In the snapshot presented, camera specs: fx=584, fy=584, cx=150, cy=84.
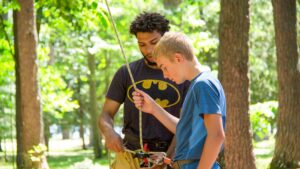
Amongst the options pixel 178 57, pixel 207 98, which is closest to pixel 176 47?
pixel 178 57

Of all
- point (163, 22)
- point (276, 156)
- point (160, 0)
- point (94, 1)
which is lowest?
point (276, 156)

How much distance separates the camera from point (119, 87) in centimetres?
383

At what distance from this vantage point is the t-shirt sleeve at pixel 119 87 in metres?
3.82

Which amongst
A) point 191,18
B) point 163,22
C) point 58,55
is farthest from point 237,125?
point 58,55

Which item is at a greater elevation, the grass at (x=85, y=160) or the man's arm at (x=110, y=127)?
the man's arm at (x=110, y=127)

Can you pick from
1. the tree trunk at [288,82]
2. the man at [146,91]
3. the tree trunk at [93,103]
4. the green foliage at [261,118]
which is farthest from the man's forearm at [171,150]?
the tree trunk at [93,103]

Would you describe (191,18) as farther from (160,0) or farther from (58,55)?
(58,55)

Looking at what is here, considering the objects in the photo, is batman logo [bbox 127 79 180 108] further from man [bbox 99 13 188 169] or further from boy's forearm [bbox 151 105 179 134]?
boy's forearm [bbox 151 105 179 134]

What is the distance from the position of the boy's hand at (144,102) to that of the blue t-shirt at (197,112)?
1.30 feet

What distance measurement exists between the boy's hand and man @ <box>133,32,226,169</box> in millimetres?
401

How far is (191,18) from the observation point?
51.5ft

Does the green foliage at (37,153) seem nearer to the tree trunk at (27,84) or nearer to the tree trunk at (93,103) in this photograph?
the tree trunk at (27,84)

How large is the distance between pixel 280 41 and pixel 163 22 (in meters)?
7.20

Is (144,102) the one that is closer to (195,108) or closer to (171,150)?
(171,150)
